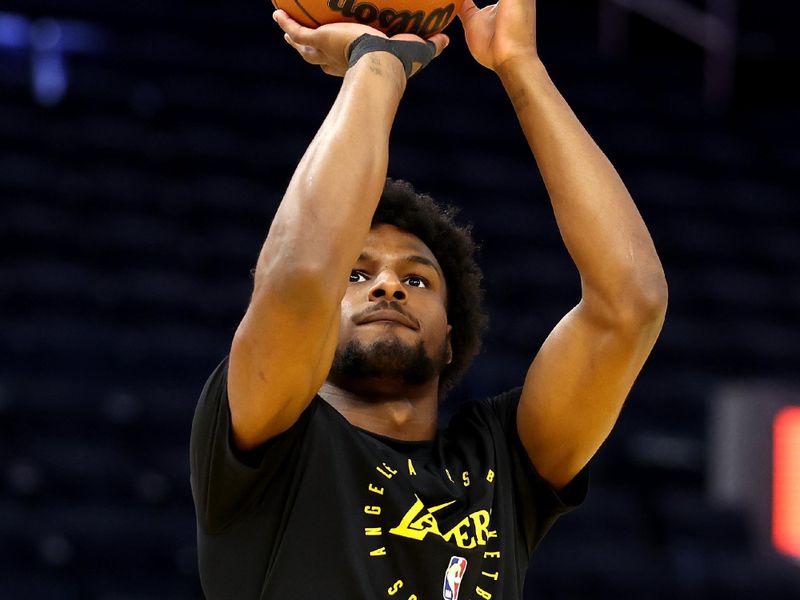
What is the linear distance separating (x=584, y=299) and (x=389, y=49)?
56 cm

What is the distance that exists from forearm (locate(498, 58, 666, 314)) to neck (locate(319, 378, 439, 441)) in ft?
1.20

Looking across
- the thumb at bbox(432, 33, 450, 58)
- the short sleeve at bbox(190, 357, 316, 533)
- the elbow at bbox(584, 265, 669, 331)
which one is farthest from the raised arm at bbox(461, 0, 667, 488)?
the short sleeve at bbox(190, 357, 316, 533)

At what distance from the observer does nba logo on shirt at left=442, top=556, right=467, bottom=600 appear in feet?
6.80

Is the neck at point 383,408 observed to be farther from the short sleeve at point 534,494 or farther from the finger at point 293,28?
the finger at point 293,28

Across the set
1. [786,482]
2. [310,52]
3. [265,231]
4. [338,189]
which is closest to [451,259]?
[310,52]

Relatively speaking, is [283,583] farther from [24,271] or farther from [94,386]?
[24,271]

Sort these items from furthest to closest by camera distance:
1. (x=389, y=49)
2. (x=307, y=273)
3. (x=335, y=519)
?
1. (x=389, y=49)
2. (x=335, y=519)
3. (x=307, y=273)

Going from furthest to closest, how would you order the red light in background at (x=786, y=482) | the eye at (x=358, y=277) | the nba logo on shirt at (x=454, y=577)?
the red light in background at (x=786, y=482) < the eye at (x=358, y=277) < the nba logo on shirt at (x=454, y=577)

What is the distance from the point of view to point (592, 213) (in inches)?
88.5

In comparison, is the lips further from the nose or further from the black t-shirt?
the black t-shirt

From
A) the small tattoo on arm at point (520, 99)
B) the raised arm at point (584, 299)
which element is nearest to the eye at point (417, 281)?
the raised arm at point (584, 299)

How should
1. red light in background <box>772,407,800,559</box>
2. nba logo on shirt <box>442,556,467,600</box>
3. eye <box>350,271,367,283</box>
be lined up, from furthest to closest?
red light in background <box>772,407,800,559</box>, eye <box>350,271,367,283</box>, nba logo on shirt <box>442,556,467,600</box>

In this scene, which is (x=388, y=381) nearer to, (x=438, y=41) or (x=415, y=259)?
(x=415, y=259)

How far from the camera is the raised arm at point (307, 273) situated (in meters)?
1.93
